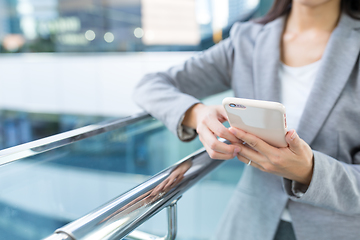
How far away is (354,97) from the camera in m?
0.57

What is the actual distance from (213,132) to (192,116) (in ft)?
0.34

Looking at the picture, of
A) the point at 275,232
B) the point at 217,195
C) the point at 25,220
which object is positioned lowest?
Answer: the point at 217,195

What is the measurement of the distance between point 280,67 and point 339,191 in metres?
0.32

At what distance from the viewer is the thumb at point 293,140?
0.39 metres

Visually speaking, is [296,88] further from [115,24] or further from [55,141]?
[115,24]

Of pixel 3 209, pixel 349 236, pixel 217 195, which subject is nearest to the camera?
pixel 3 209

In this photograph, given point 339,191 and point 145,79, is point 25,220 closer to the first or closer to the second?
point 145,79

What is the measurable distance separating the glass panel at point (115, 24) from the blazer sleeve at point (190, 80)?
7.38 feet

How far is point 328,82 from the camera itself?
0.59m

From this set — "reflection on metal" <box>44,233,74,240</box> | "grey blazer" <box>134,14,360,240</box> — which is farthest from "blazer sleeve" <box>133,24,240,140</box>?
"reflection on metal" <box>44,233,74,240</box>

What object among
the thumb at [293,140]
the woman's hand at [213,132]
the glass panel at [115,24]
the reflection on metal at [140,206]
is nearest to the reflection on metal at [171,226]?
the reflection on metal at [140,206]

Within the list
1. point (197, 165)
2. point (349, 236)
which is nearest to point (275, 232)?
point (349, 236)

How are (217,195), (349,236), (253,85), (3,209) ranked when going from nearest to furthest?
1. (3,209)
2. (349,236)
3. (253,85)
4. (217,195)

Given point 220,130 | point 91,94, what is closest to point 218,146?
point 220,130
